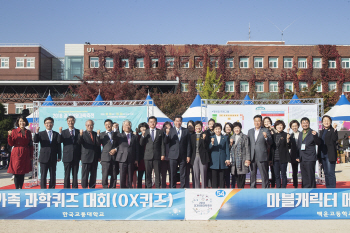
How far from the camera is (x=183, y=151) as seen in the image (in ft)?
25.3

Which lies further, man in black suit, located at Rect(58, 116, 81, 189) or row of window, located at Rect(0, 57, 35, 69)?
row of window, located at Rect(0, 57, 35, 69)

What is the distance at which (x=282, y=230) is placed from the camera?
5000 mm

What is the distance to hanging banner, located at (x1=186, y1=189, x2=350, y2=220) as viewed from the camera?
5422 millimetres

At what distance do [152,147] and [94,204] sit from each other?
2.31 meters

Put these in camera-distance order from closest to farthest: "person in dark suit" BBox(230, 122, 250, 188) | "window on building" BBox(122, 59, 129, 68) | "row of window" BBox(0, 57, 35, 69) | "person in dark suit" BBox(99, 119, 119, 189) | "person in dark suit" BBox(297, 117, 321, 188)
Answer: "person in dark suit" BBox(297, 117, 321, 188), "person in dark suit" BBox(230, 122, 250, 188), "person in dark suit" BBox(99, 119, 119, 189), "window on building" BBox(122, 59, 129, 68), "row of window" BBox(0, 57, 35, 69)

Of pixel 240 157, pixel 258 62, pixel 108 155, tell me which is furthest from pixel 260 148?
pixel 258 62

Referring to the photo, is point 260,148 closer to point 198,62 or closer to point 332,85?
point 198,62

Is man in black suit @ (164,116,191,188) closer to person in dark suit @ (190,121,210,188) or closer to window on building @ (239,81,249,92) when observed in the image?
person in dark suit @ (190,121,210,188)

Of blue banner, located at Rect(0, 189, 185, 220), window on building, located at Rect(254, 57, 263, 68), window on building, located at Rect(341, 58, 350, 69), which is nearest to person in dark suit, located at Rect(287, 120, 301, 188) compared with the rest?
blue banner, located at Rect(0, 189, 185, 220)

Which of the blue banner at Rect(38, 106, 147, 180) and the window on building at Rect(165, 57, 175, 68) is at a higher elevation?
the window on building at Rect(165, 57, 175, 68)

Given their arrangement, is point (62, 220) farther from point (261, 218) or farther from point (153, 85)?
point (153, 85)

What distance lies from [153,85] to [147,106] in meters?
23.2

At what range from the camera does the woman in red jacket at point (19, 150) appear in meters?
7.37

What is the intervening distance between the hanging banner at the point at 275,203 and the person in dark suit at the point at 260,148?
70.2 inches
